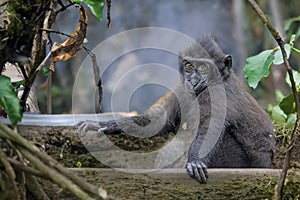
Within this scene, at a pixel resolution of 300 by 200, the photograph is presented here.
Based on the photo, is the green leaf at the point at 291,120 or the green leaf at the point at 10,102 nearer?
the green leaf at the point at 10,102

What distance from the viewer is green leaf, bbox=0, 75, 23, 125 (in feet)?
7.92

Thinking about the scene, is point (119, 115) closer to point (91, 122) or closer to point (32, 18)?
point (91, 122)

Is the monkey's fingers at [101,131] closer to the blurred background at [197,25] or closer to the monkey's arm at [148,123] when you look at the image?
the monkey's arm at [148,123]

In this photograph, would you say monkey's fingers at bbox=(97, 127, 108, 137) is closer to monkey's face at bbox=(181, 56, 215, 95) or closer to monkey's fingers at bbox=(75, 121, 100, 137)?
monkey's fingers at bbox=(75, 121, 100, 137)

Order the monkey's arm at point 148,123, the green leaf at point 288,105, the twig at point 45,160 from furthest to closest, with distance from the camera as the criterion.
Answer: the green leaf at point 288,105, the monkey's arm at point 148,123, the twig at point 45,160

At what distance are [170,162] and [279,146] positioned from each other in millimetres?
1000

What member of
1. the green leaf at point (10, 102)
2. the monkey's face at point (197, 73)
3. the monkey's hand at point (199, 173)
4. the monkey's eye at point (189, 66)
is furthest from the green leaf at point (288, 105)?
the green leaf at point (10, 102)

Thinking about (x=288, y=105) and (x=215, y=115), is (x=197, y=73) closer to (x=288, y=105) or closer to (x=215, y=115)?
(x=215, y=115)

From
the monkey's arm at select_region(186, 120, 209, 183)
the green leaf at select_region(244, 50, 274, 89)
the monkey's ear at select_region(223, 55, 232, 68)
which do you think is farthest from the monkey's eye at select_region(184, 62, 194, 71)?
the green leaf at select_region(244, 50, 274, 89)

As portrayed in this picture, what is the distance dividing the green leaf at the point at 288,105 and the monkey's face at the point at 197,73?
2.21ft

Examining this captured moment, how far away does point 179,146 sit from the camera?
14.3 ft

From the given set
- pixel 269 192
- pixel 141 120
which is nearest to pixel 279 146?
pixel 141 120

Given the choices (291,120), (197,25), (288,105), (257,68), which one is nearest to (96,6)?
(257,68)

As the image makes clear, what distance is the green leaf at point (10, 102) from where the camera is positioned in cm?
241
